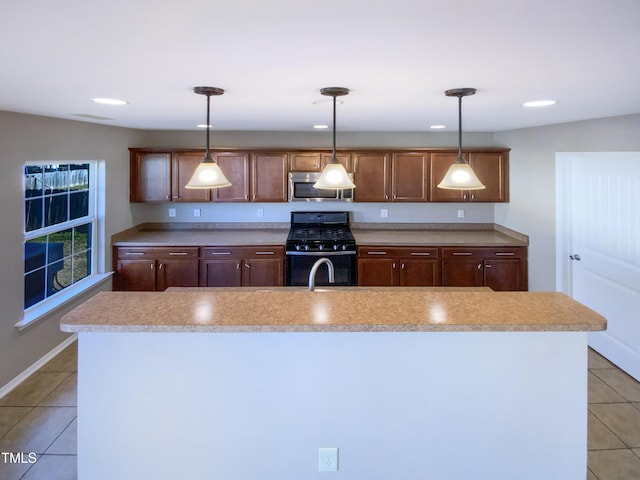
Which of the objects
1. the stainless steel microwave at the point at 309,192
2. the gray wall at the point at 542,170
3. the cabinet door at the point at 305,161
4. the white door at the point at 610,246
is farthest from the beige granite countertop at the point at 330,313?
the cabinet door at the point at 305,161

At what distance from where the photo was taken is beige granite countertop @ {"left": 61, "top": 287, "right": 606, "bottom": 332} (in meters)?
1.71

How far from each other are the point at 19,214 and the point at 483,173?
→ 4.52 meters

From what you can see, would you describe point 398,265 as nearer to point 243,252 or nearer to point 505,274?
point 505,274

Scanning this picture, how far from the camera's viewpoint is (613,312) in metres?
3.53

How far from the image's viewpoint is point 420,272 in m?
4.65

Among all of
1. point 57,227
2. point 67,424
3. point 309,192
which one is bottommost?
point 67,424

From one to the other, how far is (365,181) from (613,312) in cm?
271

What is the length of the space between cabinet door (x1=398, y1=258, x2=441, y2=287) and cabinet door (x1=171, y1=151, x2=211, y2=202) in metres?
2.38

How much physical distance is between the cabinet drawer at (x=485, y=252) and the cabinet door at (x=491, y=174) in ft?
2.14

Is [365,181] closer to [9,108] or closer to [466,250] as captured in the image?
[466,250]

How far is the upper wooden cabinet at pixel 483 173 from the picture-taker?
16.0 ft

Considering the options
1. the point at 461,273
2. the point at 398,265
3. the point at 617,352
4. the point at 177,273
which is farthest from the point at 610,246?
the point at 177,273

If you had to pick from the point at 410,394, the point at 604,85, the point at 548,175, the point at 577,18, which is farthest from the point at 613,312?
the point at 577,18

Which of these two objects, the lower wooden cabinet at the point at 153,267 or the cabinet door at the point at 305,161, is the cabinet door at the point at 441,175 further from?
the lower wooden cabinet at the point at 153,267
